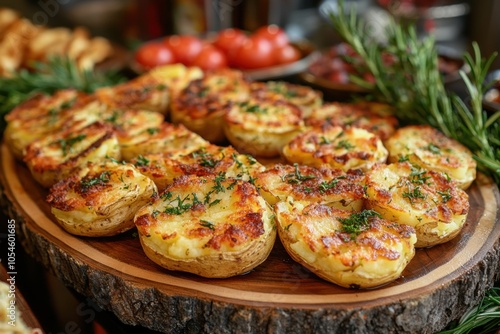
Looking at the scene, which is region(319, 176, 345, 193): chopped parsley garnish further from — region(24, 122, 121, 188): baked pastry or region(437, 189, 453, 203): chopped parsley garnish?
region(24, 122, 121, 188): baked pastry

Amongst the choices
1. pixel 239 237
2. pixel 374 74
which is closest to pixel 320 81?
pixel 374 74

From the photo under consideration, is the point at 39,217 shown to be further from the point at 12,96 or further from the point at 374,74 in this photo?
the point at 374,74

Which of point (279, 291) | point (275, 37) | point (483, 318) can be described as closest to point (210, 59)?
point (275, 37)

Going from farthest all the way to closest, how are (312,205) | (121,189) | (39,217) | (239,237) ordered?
(39,217) < (121,189) < (312,205) < (239,237)

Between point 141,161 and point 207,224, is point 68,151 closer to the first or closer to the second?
point 141,161

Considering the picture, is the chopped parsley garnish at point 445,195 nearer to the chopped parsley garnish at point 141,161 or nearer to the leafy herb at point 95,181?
the chopped parsley garnish at point 141,161

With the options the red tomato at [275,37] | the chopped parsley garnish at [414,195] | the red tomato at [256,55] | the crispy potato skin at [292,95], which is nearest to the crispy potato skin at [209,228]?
the chopped parsley garnish at [414,195]
